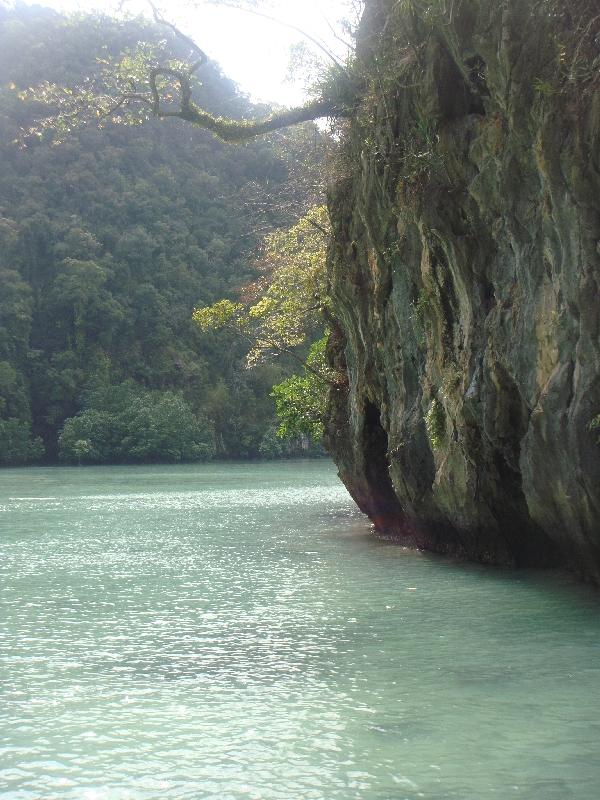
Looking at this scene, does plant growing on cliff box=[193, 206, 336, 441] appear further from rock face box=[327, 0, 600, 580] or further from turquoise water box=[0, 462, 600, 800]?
turquoise water box=[0, 462, 600, 800]

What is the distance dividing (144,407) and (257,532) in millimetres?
48997

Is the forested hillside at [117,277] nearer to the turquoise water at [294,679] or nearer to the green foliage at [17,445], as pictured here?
the green foliage at [17,445]

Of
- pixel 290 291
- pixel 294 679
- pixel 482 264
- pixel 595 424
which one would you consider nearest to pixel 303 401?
pixel 290 291

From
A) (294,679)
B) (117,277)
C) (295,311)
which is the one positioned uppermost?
(117,277)

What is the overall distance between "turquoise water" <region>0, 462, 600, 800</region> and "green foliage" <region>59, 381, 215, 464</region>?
5043cm

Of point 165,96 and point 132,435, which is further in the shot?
point 132,435

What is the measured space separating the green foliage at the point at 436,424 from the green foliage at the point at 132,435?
52.2m

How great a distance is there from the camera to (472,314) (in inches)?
539

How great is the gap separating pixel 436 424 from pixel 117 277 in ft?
213

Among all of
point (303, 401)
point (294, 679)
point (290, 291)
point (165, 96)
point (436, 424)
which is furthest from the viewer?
point (303, 401)

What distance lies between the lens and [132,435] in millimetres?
66688

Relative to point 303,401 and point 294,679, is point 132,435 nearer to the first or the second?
point 303,401

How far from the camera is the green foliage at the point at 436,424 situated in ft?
49.6

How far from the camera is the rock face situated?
34.5 feet
